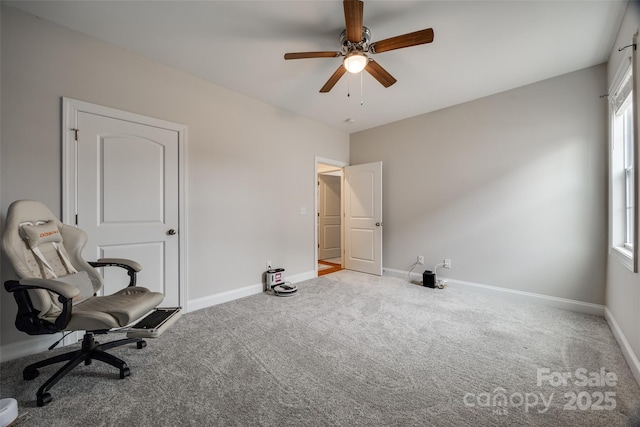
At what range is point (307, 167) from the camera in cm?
410

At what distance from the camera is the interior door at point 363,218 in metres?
4.34

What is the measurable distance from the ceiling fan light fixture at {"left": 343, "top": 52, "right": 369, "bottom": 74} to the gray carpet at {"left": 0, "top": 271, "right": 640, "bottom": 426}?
2349mm

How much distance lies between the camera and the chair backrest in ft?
4.94

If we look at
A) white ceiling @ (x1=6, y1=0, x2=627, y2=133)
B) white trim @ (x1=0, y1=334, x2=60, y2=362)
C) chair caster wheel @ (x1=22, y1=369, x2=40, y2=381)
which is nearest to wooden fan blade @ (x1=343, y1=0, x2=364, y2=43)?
white ceiling @ (x1=6, y1=0, x2=627, y2=133)

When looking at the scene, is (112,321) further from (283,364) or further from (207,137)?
(207,137)

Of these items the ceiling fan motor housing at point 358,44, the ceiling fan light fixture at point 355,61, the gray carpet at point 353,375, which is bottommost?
the gray carpet at point 353,375

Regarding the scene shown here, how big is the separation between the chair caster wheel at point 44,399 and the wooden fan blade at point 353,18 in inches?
116

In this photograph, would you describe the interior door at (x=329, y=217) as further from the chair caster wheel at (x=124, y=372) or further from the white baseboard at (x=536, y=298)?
the chair caster wheel at (x=124, y=372)

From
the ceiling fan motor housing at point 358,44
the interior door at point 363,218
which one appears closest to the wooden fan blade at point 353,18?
the ceiling fan motor housing at point 358,44

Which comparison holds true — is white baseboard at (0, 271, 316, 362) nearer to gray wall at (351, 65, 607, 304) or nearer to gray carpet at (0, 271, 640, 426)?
gray carpet at (0, 271, 640, 426)

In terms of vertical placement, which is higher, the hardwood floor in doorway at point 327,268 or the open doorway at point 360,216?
the open doorway at point 360,216

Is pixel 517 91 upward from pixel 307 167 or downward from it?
upward

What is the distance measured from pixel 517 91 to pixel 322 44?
259 centimetres

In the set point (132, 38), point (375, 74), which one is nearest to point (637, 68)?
point (375, 74)
